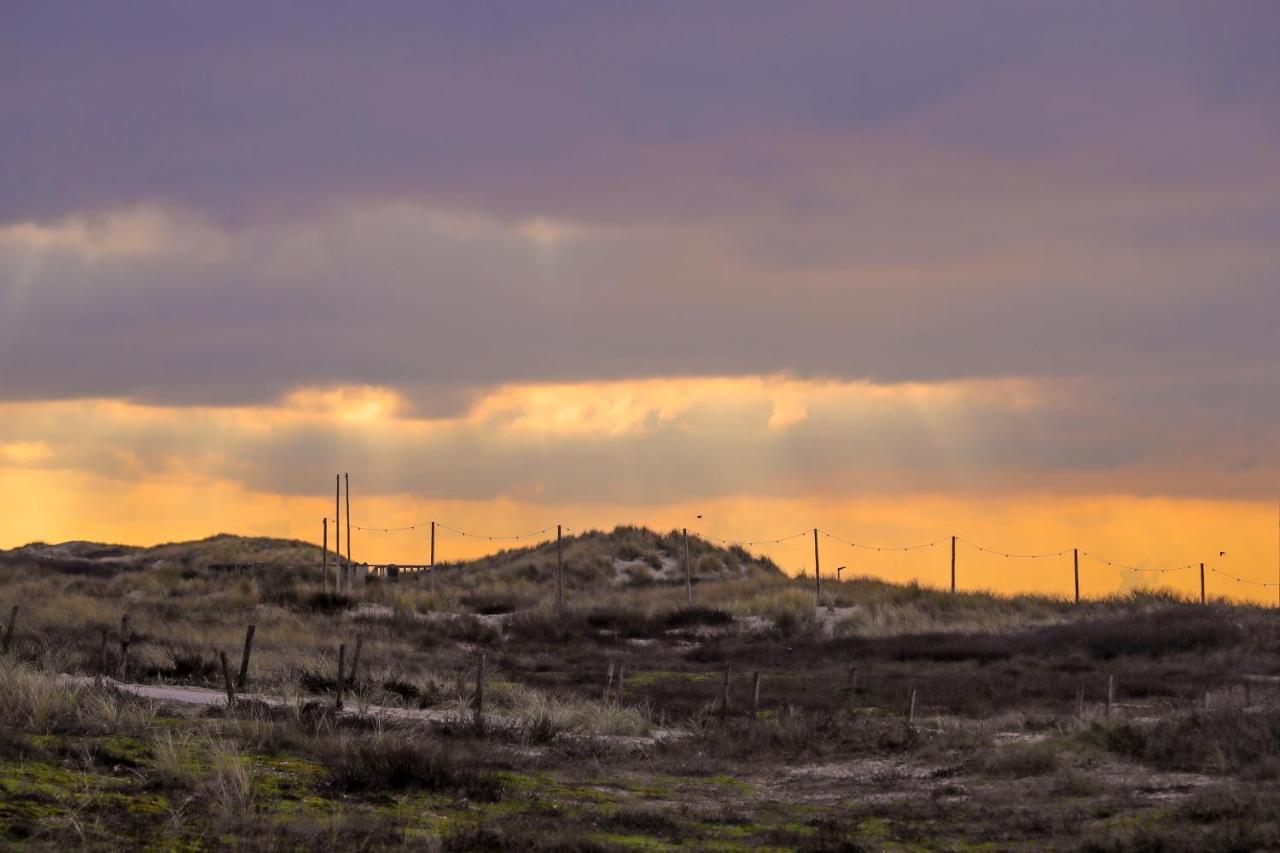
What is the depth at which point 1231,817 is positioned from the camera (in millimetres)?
11938

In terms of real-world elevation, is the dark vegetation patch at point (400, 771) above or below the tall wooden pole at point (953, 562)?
below

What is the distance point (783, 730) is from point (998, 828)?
780cm

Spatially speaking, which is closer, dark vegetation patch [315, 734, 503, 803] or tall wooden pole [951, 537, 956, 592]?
dark vegetation patch [315, 734, 503, 803]

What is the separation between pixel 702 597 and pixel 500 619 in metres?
9.54

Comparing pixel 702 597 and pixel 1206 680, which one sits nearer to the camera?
pixel 1206 680

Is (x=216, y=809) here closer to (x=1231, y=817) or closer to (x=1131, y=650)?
(x=1231, y=817)

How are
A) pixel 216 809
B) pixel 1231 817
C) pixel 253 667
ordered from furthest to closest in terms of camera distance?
1. pixel 253 667
2. pixel 1231 817
3. pixel 216 809

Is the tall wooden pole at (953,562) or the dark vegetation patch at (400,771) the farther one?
the tall wooden pole at (953,562)

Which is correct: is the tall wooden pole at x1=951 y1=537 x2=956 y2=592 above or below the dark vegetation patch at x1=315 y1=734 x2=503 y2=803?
above

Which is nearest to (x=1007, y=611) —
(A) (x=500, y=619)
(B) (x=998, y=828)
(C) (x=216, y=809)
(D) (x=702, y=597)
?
(D) (x=702, y=597)

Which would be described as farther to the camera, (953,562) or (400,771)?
(953,562)

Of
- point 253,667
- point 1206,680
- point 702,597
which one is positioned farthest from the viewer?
point 702,597

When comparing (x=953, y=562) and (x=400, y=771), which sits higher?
(x=953, y=562)

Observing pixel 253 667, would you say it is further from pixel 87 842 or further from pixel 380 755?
pixel 87 842
